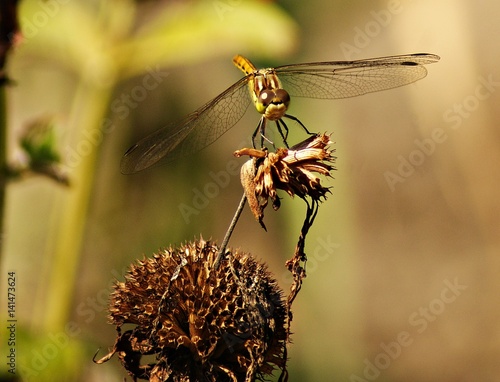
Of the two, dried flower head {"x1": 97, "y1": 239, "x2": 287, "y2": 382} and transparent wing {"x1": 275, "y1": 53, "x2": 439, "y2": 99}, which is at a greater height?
transparent wing {"x1": 275, "y1": 53, "x2": 439, "y2": 99}

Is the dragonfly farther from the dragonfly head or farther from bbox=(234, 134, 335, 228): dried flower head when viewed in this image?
bbox=(234, 134, 335, 228): dried flower head

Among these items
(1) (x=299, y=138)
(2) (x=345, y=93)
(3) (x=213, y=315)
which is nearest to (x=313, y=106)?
(1) (x=299, y=138)

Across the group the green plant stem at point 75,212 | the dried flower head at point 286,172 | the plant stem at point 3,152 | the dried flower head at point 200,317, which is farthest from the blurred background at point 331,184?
the dried flower head at point 286,172

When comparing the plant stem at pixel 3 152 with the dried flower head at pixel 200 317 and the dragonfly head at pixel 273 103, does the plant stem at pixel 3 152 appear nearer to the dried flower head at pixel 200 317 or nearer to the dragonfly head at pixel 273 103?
the dried flower head at pixel 200 317

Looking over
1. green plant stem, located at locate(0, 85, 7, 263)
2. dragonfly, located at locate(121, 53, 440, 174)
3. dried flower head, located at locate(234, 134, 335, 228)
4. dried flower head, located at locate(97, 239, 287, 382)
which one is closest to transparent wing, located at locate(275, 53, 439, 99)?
dragonfly, located at locate(121, 53, 440, 174)

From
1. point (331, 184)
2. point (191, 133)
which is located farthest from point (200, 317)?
point (331, 184)

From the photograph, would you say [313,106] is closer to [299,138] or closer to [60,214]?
[299,138]
